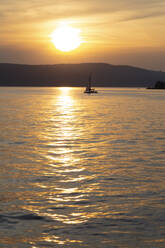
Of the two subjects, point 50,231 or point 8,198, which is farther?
point 8,198

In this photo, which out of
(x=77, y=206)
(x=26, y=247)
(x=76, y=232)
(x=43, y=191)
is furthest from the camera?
(x=43, y=191)

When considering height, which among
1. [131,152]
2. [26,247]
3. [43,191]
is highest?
[131,152]

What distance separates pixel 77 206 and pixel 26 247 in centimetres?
297

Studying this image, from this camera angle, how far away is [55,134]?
2967 cm

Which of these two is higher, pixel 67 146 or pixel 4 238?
pixel 67 146

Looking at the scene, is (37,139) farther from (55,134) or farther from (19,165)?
(19,165)

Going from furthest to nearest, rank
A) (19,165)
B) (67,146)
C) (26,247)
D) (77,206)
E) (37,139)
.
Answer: (37,139)
(67,146)
(19,165)
(77,206)
(26,247)

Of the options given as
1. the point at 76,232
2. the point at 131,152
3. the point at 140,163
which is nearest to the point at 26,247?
the point at 76,232

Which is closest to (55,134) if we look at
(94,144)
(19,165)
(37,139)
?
(37,139)

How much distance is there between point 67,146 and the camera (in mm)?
23344

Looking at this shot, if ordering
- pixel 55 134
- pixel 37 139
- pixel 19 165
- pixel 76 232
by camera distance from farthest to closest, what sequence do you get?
pixel 55 134 → pixel 37 139 → pixel 19 165 → pixel 76 232

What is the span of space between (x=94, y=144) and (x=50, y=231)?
49.5ft

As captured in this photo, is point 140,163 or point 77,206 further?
point 140,163

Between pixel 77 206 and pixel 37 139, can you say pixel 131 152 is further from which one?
pixel 77 206
